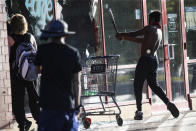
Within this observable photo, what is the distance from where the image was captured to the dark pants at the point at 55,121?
5.47m

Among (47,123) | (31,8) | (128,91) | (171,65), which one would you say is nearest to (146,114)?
(128,91)

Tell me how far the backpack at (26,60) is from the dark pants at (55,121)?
8.38 ft

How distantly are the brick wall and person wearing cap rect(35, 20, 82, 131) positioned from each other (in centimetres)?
362

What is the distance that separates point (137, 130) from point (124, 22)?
2.74 meters

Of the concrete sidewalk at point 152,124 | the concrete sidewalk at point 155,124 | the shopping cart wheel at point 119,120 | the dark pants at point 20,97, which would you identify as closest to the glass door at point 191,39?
the concrete sidewalk at point 152,124

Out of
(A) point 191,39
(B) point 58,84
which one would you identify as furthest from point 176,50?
(B) point 58,84

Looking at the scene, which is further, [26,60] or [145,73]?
[145,73]

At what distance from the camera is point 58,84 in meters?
5.50

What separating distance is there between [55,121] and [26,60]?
270 cm

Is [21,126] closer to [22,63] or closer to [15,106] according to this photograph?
[15,106]

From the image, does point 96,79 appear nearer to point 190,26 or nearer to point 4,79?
point 4,79

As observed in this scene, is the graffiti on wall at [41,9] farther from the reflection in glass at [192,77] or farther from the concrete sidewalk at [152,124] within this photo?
the reflection in glass at [192,77]

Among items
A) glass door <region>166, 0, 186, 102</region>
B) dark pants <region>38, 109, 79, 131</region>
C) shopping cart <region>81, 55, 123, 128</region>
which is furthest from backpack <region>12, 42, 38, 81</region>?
glass door <region>166, 0, 186, 102</region>

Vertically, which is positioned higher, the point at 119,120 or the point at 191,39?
the point at 191,39
